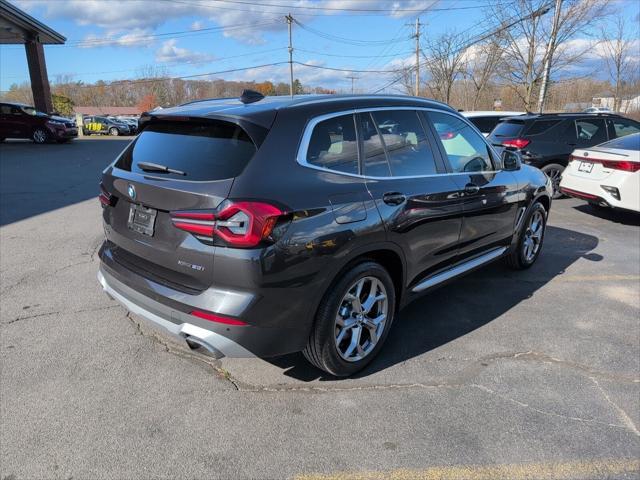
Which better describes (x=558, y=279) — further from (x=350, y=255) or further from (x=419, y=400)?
(x=350, y=255)

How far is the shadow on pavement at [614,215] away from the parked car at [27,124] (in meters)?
21.2

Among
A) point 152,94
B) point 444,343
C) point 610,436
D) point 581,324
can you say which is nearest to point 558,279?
point 581,324

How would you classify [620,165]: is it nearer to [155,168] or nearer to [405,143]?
[405,143]

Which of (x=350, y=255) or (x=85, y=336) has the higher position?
(x=350, y=255)

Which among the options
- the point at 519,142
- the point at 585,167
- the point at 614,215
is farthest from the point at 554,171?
the point at 585,167

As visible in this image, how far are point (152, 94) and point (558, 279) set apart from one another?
103 m

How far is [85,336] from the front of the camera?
12.1 feet

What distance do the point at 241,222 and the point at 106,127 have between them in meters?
39.7

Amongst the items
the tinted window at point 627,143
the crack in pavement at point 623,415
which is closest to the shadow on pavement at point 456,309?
the crack in pavement at point 623,415

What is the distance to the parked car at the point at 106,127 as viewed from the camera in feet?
121

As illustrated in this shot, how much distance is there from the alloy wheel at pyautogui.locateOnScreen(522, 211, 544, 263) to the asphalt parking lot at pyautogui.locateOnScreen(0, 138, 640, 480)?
23.4 inches

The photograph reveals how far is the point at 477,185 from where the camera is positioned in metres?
4.09

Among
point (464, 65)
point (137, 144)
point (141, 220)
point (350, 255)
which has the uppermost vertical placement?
point (464, 65)

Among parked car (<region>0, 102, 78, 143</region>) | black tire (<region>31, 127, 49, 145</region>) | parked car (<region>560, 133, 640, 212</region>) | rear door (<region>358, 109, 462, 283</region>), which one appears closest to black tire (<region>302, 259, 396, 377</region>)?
rear door (<region>358, 109, 462, 283</region>)
